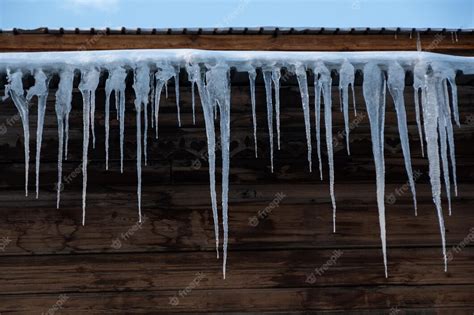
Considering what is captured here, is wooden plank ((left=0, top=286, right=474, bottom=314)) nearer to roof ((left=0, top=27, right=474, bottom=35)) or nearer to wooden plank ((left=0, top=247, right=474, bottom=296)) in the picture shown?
wooden plank ((left=0, top=247, right=474, bottom=296))

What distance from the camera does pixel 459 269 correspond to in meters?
3.65

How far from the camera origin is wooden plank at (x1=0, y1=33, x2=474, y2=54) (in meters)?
3.16

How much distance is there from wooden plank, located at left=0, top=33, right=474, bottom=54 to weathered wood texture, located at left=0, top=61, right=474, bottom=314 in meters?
0.31

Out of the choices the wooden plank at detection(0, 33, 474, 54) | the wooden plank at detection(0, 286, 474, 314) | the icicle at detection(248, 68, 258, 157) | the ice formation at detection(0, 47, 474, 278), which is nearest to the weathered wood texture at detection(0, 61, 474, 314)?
the wooden plank at detection(0, 286, 474, 314)

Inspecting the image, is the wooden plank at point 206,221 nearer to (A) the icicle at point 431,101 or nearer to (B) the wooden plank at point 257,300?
(B) the wooden plank at point 257,300

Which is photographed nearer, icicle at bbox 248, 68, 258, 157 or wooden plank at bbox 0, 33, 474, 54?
icicle at bbox 248, 68, 258, 157

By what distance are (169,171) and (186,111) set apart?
1.23 ft

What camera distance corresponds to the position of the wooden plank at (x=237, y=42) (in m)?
3.16

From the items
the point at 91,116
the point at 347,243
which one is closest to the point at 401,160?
the point at 347,243

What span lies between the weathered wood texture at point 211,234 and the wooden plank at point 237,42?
0.31 meters

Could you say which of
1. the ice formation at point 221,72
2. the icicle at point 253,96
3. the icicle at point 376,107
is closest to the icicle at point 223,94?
the ice formation at point 221,72

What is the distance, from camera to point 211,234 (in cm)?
357

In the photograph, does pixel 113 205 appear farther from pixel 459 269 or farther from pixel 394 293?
pixel 459 269

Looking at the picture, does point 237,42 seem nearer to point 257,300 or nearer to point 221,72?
point 221,72
